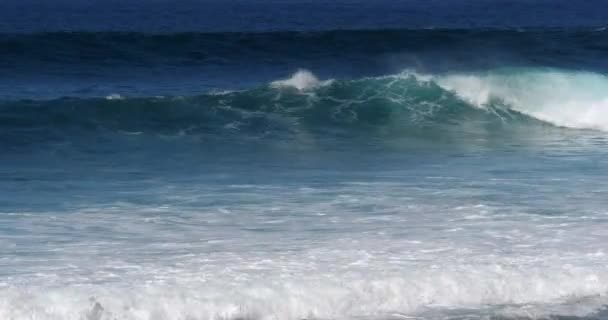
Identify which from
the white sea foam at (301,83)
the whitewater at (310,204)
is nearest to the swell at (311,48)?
the white sea foam at (301,83)

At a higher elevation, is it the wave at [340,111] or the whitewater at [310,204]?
the wave at [340,111]

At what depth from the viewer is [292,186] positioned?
15.3 meters

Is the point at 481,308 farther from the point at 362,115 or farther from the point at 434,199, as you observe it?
the point at 362,115

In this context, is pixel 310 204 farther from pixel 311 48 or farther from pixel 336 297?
pixel 311 48

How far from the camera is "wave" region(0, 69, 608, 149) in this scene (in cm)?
2022

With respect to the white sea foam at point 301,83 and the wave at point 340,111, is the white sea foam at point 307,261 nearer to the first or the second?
the wave at point 340,111

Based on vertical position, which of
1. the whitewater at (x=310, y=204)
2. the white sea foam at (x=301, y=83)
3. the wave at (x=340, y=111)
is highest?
the white sea foam at (x=301, y=83)

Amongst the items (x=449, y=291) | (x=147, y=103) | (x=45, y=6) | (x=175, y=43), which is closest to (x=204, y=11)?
(x=45, y=6)

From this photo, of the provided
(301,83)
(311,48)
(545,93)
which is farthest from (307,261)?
(311,48)

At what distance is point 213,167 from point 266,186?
1873mm

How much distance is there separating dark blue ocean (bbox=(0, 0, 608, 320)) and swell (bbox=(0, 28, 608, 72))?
0.15 m

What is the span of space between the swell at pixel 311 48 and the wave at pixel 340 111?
7.70 meters

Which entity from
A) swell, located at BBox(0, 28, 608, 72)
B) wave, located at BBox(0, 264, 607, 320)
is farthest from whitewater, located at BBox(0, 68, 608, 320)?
swell, located at BBox(0, 28, 608, 72)

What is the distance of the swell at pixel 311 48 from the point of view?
3088cm
